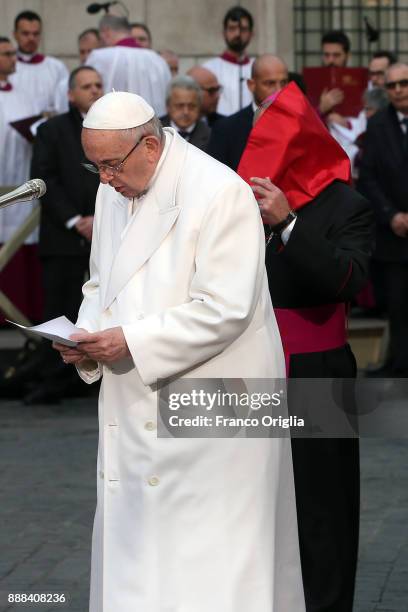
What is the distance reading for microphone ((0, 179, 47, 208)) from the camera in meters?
4.23

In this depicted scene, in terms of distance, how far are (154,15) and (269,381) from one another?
1301cm

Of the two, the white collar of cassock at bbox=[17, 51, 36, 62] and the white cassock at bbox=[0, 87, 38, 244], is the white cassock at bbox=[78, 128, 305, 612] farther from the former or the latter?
the white collar of cassock at bbox=[17, 51, 36, 62]

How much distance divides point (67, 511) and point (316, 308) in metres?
2.47

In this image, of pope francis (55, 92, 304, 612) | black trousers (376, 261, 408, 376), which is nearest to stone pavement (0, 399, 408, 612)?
pope francis (55, 92, 304, 612)

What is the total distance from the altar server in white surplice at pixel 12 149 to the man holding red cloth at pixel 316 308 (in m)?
5.61

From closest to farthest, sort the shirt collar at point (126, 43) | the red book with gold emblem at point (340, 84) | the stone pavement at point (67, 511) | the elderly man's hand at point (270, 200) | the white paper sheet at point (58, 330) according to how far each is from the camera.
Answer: the white paper sheet at point (58, 330)
the elderly man's hand at point (270, 200)
the stone pavement at point (67, 511)
the shirt collar at point (126, 43)
the red book with gold emblem at point (340, 84)

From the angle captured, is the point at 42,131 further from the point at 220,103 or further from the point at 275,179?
the point at 275,179

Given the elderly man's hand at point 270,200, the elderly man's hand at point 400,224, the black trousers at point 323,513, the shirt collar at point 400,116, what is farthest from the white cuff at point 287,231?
the shirt collar at point 400,116

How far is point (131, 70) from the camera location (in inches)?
408

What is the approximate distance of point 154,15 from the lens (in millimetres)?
16953

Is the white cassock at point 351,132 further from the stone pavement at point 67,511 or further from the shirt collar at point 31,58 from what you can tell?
the stone pavement at point 67,511

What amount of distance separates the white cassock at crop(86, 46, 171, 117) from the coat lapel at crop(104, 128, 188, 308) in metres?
6.00

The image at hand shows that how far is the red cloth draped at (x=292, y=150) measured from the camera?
199 inches

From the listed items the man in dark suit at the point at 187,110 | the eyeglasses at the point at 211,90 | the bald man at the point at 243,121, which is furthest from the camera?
the eyeglasses at the point at 211,90
